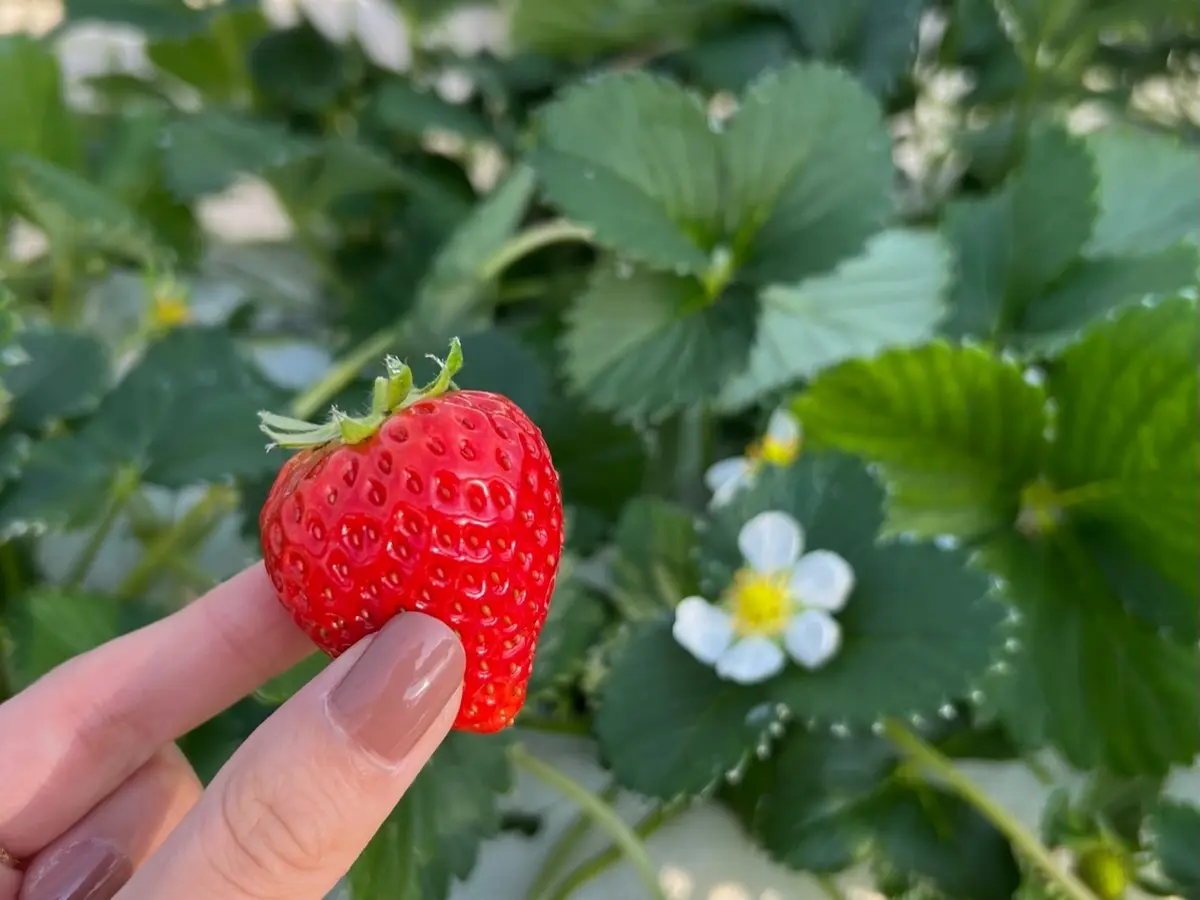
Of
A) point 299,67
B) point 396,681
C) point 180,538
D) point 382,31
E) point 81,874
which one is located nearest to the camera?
point 396,681

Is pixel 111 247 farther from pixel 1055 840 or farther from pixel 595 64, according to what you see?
pixel 1055 840

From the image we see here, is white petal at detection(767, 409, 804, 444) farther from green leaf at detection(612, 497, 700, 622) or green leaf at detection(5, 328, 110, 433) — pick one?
green leaf at detection(5, 328, 110, 433)

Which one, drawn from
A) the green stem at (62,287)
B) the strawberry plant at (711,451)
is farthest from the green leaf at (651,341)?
the green stem at (62,287)

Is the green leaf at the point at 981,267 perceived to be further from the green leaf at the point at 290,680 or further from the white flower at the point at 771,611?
the green leaf at the point at 290,680

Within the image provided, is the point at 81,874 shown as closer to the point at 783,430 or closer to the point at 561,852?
the point at 561,852

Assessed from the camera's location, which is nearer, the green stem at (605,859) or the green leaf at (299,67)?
the green stem at (605,859)

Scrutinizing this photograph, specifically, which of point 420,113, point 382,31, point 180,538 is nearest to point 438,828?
point 180,538
